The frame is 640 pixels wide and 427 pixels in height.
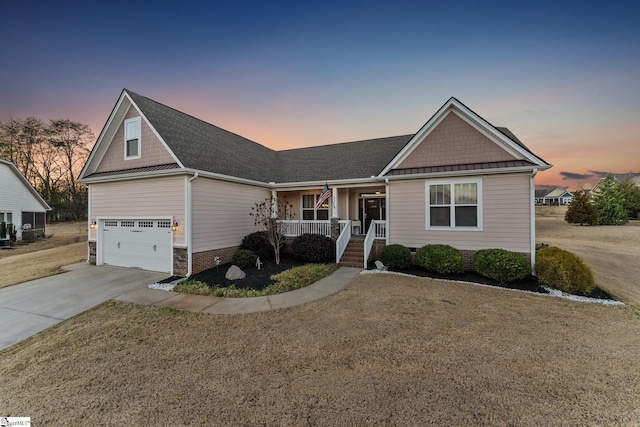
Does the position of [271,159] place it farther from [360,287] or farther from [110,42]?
[360,287]

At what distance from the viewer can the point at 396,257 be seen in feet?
34.2

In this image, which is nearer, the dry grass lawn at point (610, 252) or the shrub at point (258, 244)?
the dry grass lawn at point (610, 252)

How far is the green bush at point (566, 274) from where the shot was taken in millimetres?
7766

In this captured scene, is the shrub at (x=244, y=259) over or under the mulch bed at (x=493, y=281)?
over

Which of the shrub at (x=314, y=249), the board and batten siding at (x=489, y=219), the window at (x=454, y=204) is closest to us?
the board and batten siding at (x=489, y=219)

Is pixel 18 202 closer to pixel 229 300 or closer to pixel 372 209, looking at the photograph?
pixel 229 300

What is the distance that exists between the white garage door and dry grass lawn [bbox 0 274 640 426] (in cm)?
395

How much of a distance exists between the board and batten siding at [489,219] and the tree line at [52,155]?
141ft

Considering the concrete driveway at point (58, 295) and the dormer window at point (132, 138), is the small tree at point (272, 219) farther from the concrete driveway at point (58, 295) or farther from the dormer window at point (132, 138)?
the dormer window at point (132, 138)

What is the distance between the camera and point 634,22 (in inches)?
371

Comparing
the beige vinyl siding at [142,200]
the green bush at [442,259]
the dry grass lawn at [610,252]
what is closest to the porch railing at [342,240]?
the green bush at [442,259]

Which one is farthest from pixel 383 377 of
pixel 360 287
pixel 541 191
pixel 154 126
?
pixel 541 191

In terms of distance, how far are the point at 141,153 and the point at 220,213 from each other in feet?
14.1

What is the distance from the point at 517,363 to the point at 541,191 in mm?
91782
